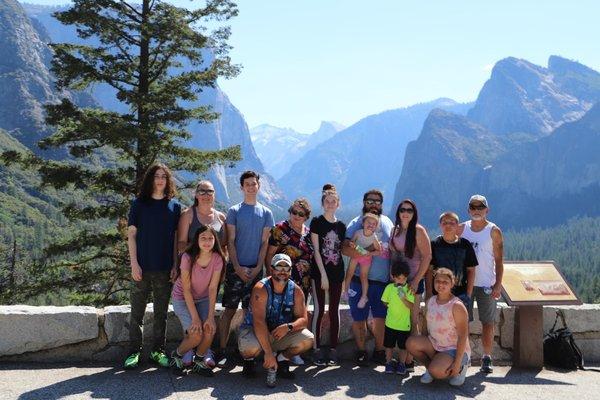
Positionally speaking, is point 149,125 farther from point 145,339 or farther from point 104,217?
point 145,339

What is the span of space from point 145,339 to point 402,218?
3.17m

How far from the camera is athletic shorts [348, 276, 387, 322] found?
5590 mm

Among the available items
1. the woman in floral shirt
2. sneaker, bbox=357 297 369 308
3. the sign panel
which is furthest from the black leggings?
the sign panel

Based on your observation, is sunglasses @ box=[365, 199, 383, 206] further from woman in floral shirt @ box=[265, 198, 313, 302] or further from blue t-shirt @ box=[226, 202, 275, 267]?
blue t-shirt @ box=[226, 202, 275, 267]

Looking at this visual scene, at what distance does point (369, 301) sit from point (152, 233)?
2479 mm

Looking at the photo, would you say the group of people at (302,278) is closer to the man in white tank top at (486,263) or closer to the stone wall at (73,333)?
the man in white tank top at (486,263)

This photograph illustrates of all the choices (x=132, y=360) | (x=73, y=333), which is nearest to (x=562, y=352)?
(x=132, y=360)

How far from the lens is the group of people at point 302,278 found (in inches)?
200

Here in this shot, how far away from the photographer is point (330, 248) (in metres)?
5.50

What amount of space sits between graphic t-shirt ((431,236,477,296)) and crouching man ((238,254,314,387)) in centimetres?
165

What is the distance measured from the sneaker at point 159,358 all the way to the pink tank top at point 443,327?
276 centimetres

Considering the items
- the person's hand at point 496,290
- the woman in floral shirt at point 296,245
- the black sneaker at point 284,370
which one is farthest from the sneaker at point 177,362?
the person's hand at point 496,290

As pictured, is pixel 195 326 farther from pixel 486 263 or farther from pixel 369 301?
pixel 486 263

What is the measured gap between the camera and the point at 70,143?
48.8 feet
